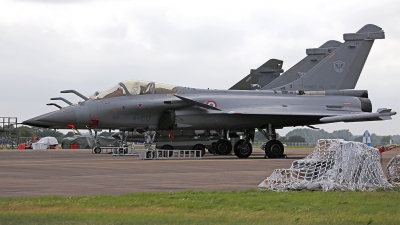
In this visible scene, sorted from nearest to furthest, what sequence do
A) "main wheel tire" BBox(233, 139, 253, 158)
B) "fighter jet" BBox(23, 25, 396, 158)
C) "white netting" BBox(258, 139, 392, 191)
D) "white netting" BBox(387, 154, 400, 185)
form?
"white netting" BBox(258, 139, 392, 191) → "white netting" BBox(387, 154, 400, 185) → "fighter jet" BBox(23, 25, 396, 158) → "main wheel tire" BBox(233, 139, 253, 158)

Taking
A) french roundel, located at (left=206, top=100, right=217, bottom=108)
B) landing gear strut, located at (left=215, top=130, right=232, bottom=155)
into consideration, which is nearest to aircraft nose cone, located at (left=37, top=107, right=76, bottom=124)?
french roundel, located at (left=206, top=100, right=217, bottom=108)

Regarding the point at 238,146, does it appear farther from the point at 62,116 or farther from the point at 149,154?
the point at 62,116

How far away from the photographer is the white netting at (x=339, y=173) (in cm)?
998

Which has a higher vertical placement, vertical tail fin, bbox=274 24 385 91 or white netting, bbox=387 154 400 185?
vertical tail fin, bbox=274 24 385 91

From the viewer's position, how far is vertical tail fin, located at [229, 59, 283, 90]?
34.9 metres

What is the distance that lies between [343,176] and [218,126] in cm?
1342

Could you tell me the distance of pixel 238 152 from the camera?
24453 millimetres

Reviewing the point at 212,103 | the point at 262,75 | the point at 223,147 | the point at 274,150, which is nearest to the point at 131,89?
the point at 212,103

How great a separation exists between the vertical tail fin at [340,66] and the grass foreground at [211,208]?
1596 cm

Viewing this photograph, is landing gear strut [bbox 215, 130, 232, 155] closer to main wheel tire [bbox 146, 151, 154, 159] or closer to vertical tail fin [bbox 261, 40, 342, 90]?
vertical tail fin [bbox 261, 40, 342, 90]

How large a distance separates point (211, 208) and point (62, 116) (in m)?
15.1

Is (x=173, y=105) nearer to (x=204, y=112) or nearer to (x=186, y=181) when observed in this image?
(x=204, y=112)

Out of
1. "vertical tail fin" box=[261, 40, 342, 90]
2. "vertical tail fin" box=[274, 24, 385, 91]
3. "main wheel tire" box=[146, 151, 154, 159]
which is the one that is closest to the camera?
"main wheel tire" box=[146, 151, 154, 159]

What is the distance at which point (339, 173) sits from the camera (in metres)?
10.2
